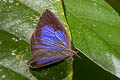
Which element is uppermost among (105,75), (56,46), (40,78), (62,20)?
(62,20)

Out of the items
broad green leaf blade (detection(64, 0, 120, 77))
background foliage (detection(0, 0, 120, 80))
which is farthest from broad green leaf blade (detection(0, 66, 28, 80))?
broad green leaf blade (detection(64, 0, 120, 77))

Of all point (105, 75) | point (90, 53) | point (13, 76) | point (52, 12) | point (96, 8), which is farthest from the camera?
point (105, 75)

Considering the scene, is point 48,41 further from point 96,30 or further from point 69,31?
point 96,30

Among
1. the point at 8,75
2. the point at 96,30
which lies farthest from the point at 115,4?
the point at 8,75

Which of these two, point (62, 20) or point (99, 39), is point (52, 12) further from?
point (99, 39)

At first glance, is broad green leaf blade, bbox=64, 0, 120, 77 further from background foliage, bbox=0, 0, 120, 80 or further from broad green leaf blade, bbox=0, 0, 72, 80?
broad green leaf blade, bbox=0, 0, 72, 80

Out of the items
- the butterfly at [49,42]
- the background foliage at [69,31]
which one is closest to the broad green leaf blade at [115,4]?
the background foliage at [69,31]

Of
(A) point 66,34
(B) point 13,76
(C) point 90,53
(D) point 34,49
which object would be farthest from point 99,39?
(B) point 13,76
